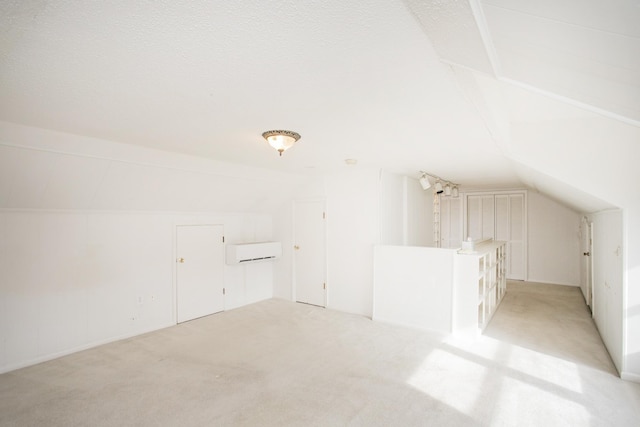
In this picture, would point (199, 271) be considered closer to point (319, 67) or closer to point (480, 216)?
point (319, 67)

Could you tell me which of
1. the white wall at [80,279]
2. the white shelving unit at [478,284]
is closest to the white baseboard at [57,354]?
the white wall at [80,279]

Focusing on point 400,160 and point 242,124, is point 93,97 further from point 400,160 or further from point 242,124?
point 400,160

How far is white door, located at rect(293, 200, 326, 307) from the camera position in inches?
216

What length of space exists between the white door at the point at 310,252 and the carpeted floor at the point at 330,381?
115 centimetres

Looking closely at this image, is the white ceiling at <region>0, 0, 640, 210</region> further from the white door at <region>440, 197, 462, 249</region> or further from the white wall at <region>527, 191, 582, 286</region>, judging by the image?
the white door at <region>440, 197, 462, 249</region>

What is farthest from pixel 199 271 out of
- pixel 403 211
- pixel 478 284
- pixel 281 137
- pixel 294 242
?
pixel 478 284

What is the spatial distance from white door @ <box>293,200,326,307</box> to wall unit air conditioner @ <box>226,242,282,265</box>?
16.0 inches

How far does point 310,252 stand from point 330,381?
2.85m

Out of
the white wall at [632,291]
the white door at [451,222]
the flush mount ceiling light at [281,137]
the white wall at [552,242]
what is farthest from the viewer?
the white door at [451,222]

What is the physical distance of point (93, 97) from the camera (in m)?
1.99

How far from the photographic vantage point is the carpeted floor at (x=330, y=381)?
2.42 m

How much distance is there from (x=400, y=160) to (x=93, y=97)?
11.0 feet

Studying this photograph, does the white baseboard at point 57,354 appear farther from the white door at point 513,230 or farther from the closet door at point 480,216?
the white door at point 513,230

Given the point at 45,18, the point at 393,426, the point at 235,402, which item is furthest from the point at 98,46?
the point at 393,426
